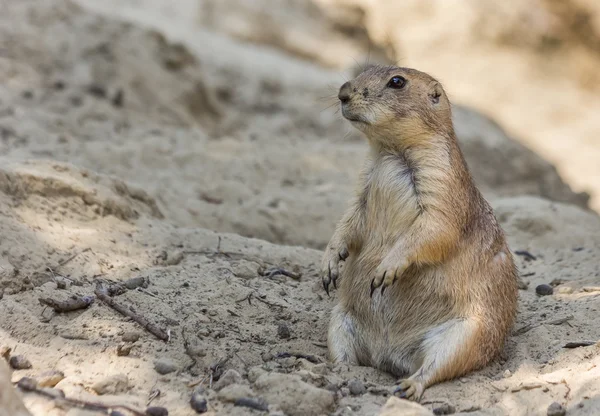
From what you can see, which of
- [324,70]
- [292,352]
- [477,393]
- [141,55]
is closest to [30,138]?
[141,55]

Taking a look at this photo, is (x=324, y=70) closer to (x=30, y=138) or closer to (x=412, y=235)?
(x=30, y=138)

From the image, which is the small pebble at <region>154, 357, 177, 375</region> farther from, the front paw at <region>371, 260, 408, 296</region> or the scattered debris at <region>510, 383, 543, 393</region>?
the scattered debris at <region>510, 383, 543, 393</region>

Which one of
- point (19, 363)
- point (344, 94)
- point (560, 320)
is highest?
point (344, 94)

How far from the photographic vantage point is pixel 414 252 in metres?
4.08

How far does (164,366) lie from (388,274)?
1152 millimetres

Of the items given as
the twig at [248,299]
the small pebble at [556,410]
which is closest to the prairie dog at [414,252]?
the twig at [248,299]

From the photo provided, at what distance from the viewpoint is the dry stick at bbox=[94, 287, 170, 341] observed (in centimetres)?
394

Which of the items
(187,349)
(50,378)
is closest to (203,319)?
(187,349)

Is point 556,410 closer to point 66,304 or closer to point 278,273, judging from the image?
point 278,273

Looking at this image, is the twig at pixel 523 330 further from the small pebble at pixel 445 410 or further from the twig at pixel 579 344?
the small pebble at pixel 445 410

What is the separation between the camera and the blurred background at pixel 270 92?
6.81 meters

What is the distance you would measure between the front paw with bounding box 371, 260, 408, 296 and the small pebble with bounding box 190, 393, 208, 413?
108cm

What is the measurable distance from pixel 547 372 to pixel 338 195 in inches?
134

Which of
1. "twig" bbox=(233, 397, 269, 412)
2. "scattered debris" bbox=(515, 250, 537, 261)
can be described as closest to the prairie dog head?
"twig" bbox=(233, 397, 269, 412)
